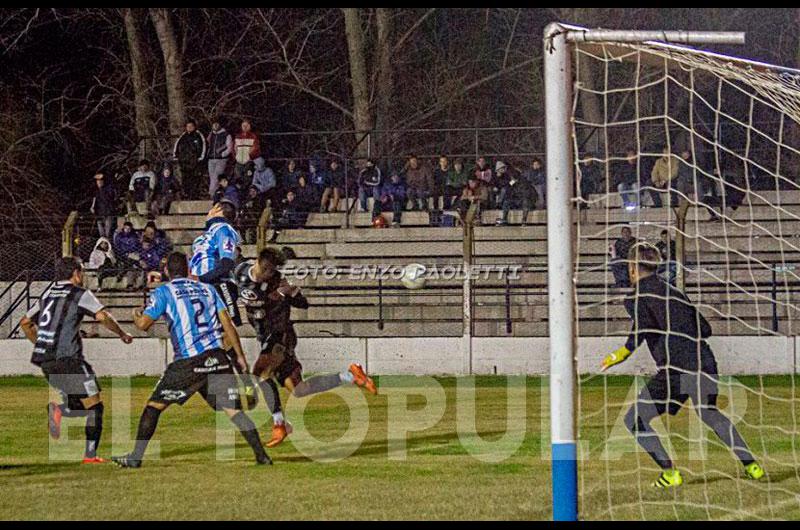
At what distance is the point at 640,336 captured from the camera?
9461 millimetres

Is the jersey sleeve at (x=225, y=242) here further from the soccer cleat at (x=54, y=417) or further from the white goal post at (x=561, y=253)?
the white goal post at (x=561, y=253)

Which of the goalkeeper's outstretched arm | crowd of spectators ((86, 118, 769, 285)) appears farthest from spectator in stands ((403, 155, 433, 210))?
the goalkeeper's outstretched arm

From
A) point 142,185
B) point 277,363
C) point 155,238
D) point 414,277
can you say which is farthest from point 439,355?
point 142,185

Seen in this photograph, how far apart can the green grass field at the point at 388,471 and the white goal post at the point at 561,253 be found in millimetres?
1663

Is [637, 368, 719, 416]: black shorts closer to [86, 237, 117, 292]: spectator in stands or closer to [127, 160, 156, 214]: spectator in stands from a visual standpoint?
[86, 237, 117, 292]: spectator in stands

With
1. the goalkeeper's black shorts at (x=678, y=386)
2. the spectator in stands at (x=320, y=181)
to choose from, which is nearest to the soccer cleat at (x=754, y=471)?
the goalkeeper's black shorts at (x=678, y=386)

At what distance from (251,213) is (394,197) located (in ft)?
9.15

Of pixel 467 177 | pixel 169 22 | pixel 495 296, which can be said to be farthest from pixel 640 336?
pixel 169 22

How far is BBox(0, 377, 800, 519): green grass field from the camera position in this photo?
8.66 metres

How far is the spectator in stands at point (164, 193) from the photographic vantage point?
2645 cm

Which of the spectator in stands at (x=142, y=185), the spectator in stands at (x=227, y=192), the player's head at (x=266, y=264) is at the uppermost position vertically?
the spectator in stands at (x=142, y=185)

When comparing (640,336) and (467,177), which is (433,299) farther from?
(640,336)

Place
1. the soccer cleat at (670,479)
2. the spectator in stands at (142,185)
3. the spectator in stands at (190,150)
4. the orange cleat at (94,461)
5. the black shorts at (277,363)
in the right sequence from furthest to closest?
the spectator in stands at (142,185), the spectator in stands at (190,150), the black shorts at (277,363), the orange cleat at (94,461), the soccer cleat at (670,479)

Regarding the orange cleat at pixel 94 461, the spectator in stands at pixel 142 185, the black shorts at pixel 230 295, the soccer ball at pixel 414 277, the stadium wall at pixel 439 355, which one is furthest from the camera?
the spectator in stands at pixel 142 185
